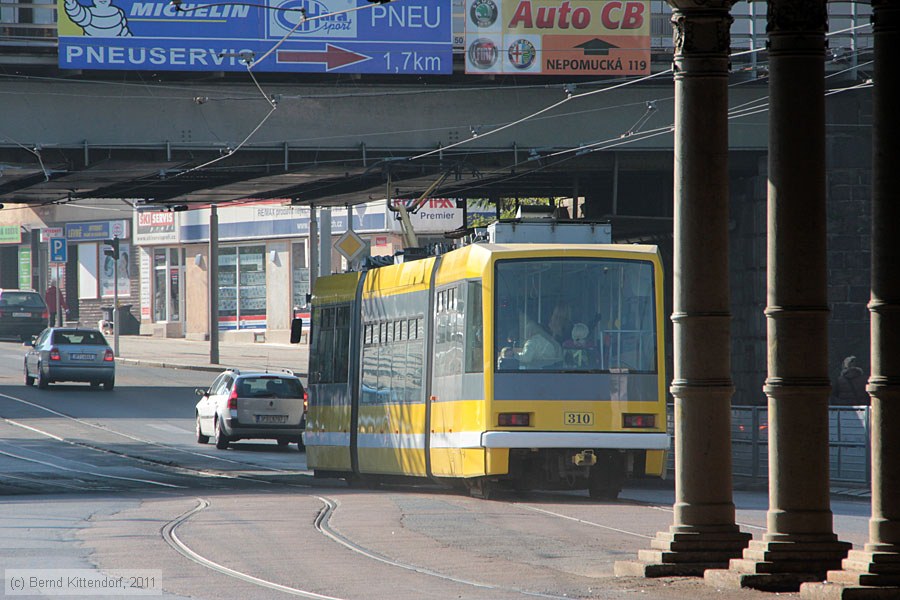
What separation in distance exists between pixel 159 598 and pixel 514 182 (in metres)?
27.5

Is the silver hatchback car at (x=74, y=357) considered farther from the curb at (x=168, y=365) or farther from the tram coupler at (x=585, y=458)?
the tram coupler at (x=585, y=458)

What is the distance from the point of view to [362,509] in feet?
Answer: 61.6

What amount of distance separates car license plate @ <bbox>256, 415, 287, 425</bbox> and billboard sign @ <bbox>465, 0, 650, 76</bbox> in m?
7.76

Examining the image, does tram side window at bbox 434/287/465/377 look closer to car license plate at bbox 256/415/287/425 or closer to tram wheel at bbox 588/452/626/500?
tram wheel at bbox 588/452/626/500

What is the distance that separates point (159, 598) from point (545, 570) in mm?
3133

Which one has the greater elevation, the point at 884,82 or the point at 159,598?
the point at 884,82

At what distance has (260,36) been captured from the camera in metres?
29.9

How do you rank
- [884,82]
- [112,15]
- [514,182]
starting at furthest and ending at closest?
[514,182], [112,15], [884,82]

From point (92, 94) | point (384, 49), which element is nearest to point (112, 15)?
point (92, 94)

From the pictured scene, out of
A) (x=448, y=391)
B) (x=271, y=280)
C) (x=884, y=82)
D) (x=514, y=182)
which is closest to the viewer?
(x=884, y=82)

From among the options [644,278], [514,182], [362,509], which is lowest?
[362,509]

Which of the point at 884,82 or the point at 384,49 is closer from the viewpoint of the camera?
the point at 884,82

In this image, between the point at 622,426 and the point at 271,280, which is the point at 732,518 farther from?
the point at 271,280

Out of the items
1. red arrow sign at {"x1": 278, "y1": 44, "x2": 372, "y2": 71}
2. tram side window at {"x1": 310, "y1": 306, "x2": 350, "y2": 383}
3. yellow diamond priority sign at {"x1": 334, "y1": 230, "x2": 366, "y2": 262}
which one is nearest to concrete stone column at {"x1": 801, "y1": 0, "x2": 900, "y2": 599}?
tram side window at {"x1": 310, "y1": 306, "x2": 350, "y2": 383}
